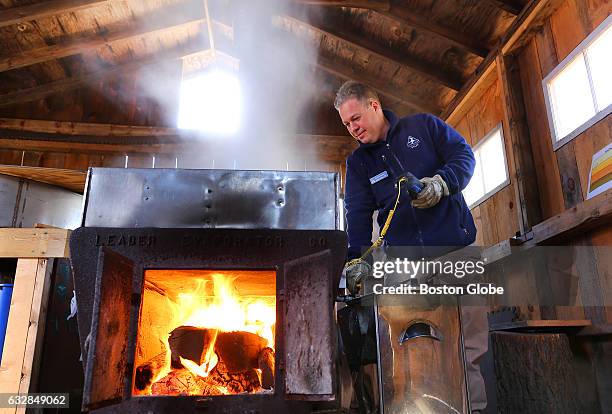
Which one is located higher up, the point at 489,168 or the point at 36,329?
the point at 489,168

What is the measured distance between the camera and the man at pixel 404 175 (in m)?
2.13

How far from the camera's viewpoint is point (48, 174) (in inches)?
180

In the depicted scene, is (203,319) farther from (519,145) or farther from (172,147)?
(172,147)

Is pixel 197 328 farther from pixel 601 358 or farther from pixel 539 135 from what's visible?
pixel 539 135

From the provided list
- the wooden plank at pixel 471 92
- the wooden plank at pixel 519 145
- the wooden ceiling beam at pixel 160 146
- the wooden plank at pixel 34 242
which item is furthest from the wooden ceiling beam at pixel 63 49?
the wooden plank at pixel 519 145

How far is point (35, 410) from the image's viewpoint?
8.79ft

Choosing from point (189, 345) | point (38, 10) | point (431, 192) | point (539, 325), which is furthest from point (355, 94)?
point (38, 10)

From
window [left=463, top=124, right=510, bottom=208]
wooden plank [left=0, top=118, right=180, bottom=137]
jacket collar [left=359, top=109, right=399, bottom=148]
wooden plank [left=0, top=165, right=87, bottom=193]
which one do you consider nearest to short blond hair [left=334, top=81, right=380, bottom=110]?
jacket collar [left=359, top=109, right=399, bottom=148]

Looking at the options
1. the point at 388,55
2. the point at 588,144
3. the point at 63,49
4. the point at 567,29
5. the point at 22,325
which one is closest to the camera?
the point at 22,325

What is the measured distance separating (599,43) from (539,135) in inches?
31.0

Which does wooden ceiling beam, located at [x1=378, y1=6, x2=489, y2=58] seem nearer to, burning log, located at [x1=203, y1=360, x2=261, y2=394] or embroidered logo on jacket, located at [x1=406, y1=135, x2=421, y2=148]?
embroidered logo on jacket, located at [x1=406, y1=135, x2=421, y2=148]

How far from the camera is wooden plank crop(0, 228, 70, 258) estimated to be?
113 inches

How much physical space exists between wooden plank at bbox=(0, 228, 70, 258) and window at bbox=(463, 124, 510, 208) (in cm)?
332

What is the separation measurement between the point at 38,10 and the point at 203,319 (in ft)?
11.2
